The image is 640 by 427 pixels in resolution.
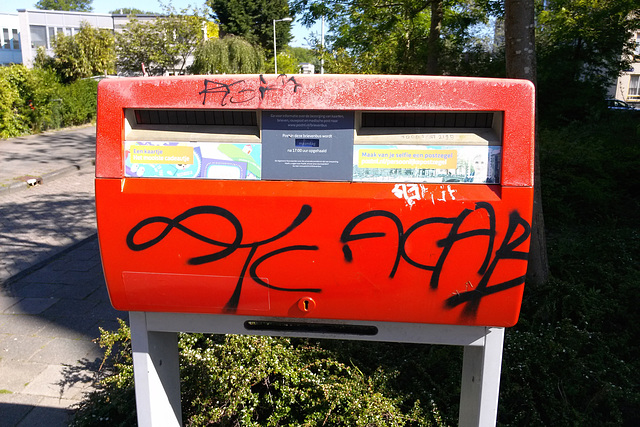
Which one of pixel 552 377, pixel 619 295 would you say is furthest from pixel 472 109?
pixel 619 295

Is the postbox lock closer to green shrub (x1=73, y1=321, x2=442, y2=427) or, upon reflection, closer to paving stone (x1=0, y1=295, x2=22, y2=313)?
green shrub (x1=73, y1=321, x2=442, y2=427)

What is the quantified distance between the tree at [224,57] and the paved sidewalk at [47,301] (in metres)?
18.7

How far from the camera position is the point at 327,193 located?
176 centimetres

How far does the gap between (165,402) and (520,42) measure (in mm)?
3433

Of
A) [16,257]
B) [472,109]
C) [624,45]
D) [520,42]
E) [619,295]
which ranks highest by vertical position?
[624,45]

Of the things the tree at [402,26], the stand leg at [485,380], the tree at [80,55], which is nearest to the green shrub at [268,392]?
the stand leg at [485,380]

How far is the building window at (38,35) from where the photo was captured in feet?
124

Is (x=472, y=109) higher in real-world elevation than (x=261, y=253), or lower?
higher

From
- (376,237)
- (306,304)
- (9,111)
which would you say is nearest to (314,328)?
(306,304)

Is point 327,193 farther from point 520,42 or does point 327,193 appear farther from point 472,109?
point 520,42

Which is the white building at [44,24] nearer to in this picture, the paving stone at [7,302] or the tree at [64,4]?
the paving stone at [7,302]

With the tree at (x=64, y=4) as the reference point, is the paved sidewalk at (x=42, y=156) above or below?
below

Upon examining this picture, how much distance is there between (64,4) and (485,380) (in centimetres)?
9092

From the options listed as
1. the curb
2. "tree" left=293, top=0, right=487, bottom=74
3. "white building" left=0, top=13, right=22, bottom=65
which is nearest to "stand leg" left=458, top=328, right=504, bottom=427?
"tree" left=293, top=0, right=487, bottom=74
